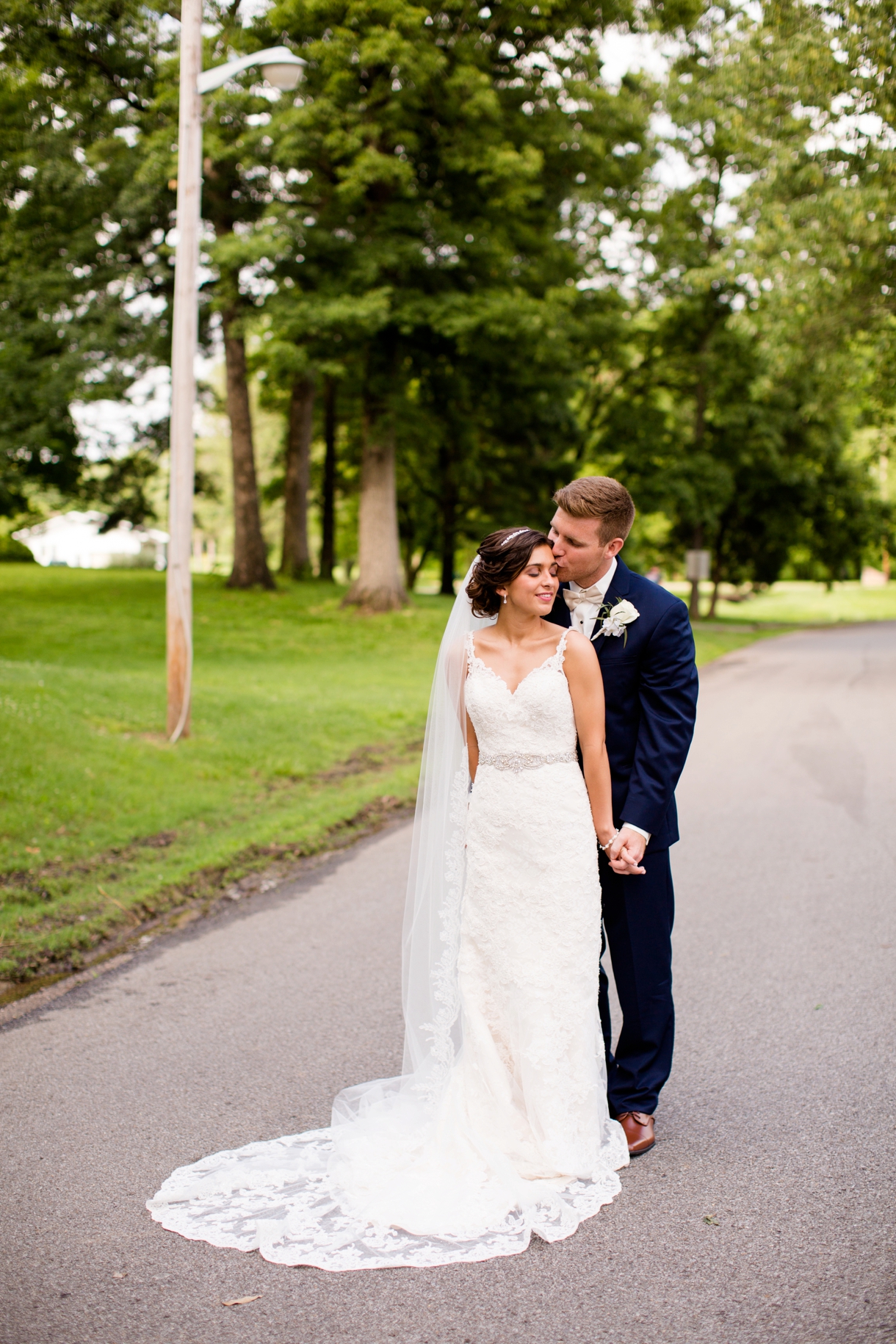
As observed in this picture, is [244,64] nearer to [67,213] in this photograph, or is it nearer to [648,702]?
[648,702]

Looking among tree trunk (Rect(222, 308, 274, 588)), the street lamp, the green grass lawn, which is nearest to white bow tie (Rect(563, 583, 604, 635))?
the green grass lawn

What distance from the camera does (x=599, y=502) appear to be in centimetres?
371

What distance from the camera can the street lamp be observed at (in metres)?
10.5

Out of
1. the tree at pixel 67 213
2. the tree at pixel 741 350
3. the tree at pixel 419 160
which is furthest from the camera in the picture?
the tree at pixel 67 213

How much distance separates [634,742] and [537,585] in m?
0.70

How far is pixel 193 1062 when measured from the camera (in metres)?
4.57

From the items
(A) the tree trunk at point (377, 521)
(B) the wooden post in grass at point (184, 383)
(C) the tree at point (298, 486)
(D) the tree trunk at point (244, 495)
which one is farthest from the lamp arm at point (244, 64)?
(C) the tree at point (298, 486)

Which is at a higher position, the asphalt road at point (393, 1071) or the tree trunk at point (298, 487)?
the tree trunk at point (298, 487)

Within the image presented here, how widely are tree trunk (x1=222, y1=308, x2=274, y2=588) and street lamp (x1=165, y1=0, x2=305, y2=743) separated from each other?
16545mm

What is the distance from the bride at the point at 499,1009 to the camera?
3.48 meters

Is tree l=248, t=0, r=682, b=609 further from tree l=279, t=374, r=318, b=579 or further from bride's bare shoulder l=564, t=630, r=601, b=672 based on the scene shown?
bride's bare shoulder l=564, t=630, r=601, b=672

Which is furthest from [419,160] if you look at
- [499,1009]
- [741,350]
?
[499,1009]

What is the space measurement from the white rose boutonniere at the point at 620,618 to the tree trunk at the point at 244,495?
2460cm

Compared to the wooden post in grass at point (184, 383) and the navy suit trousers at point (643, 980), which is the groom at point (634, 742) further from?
the wooden post in grass at point (184, 383)
